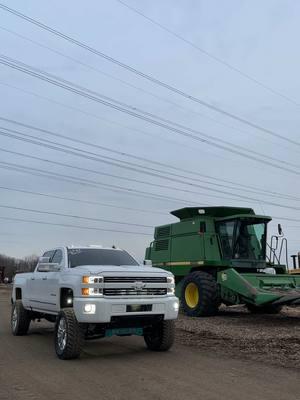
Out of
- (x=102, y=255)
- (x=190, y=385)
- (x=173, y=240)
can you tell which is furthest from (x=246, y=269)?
(x=190, y=385)

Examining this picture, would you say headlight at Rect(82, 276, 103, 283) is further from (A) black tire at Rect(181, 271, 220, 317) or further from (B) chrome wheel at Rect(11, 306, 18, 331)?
(A) black tire at Rect(181, 271, 220, 317)

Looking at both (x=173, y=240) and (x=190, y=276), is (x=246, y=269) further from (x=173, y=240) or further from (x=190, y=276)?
(x=173, y=240)

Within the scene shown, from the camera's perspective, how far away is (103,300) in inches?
362

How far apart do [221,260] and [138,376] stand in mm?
10035

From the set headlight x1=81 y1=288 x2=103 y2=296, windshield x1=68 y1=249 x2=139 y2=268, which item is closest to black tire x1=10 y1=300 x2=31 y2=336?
windshield x1=68 y1=249 x2=139 y2=268

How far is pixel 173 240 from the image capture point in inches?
784

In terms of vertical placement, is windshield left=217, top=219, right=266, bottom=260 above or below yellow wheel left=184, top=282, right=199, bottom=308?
above

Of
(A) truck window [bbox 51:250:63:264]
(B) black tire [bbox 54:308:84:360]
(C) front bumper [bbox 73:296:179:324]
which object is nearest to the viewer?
(C) front bumper [bbox 73:296:179:324]

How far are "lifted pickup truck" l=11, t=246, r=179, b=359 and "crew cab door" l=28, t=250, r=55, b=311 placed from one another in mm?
169

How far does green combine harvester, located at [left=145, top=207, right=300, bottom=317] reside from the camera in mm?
16391

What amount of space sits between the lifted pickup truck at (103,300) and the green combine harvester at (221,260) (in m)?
6.17

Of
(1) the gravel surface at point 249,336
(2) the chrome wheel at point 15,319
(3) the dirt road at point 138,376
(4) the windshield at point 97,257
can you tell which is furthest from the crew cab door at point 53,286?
(1) the gravel surface at point 249,336

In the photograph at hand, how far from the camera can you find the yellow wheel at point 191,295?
17.9m

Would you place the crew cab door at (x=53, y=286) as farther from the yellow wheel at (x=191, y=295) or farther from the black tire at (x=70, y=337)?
the yellow wheel at (x=191, y=295)
